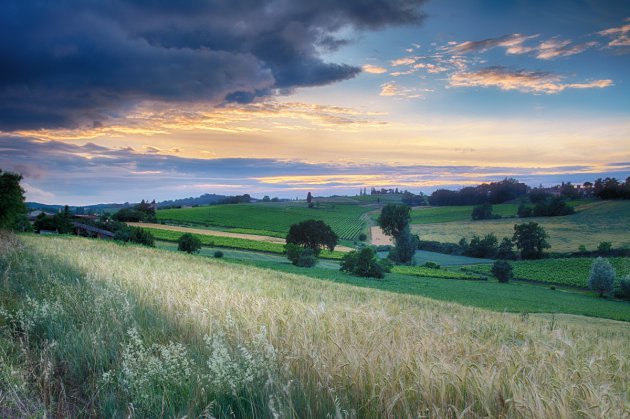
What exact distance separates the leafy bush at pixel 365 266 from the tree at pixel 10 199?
40092 mm

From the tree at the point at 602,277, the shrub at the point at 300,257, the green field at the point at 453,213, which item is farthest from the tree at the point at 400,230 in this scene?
the shrub at the point at 300,257

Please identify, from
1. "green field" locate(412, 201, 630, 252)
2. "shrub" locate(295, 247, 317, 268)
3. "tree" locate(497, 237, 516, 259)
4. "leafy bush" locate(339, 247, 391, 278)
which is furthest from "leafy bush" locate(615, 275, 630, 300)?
"shrub" locate(295, 247, 317, 268)

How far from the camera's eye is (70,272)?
850cm

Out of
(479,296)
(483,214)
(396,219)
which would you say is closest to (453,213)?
(483,214)

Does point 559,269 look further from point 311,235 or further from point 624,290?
point 311,235

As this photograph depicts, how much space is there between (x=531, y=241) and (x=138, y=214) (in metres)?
86.6

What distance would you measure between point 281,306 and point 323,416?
290cm

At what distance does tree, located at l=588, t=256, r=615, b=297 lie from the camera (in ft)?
208

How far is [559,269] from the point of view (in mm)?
80938

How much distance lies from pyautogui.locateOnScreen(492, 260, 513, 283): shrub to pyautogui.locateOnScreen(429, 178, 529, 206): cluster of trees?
6746 centimetres

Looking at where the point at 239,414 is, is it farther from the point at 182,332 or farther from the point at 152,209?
the point at 152,209

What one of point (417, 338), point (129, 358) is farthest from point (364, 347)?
point (129, 358)

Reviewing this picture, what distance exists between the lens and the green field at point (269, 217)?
9875 cm

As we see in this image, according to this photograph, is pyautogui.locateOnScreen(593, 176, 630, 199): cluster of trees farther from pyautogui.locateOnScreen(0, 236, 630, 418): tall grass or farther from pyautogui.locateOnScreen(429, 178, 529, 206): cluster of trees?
pyautogui.locateOnScreen(0, 236, 630, 418): tall grass
